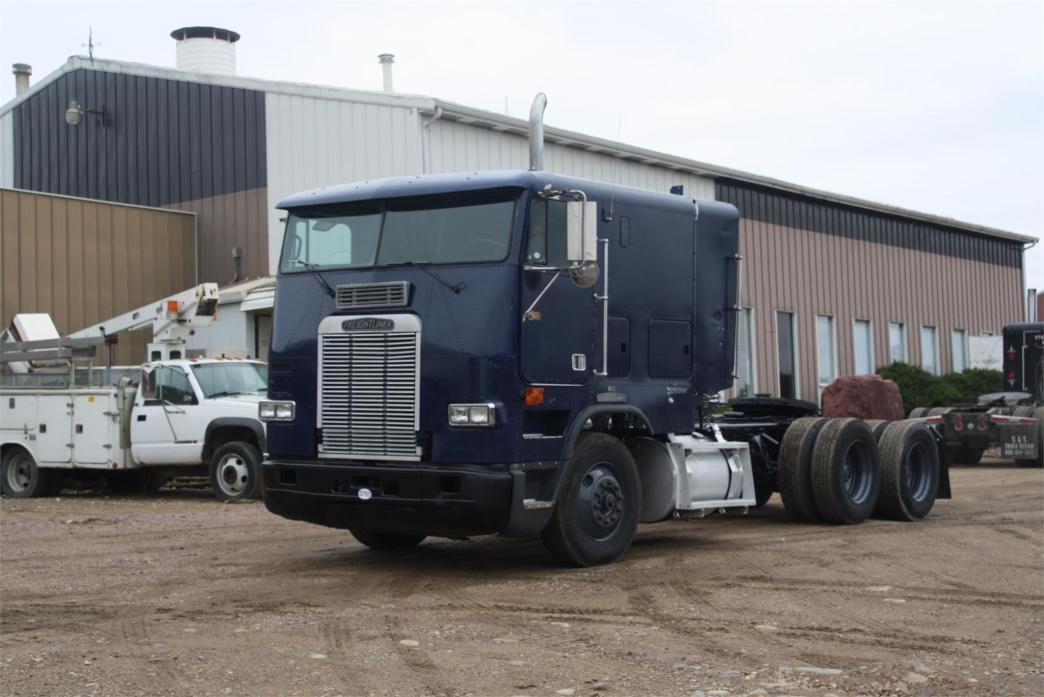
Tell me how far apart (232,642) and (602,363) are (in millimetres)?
4019

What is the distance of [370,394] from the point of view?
1004cm

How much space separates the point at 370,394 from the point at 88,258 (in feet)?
60.0

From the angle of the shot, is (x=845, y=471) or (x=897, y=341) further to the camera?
(x=897, y=341)

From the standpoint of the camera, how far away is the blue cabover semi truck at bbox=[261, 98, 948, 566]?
9.66m

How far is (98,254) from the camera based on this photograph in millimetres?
26672

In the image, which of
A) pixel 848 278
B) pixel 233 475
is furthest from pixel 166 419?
pixel 848 278

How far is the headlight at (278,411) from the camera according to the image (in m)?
10.4

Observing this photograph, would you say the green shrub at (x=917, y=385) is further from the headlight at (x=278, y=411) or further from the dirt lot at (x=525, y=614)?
the headlight at (x=278, y=411)

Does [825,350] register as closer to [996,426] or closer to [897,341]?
[897,341]

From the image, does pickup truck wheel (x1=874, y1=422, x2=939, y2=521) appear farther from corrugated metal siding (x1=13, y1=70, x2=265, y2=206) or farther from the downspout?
corrugated metal siding (x1=13, y1=70, x2=265, y2=206)

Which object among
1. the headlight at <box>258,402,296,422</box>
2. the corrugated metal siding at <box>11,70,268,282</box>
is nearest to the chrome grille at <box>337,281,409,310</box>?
the headlight at <box>258,402,296,422</box>

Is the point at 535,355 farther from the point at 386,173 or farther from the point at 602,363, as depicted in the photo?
the point at 386,173

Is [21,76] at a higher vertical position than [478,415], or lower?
higher

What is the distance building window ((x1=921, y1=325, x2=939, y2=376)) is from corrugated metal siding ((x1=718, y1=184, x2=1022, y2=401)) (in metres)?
0.25
